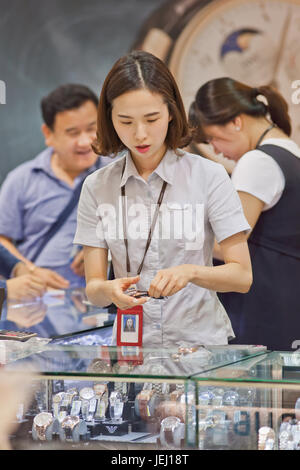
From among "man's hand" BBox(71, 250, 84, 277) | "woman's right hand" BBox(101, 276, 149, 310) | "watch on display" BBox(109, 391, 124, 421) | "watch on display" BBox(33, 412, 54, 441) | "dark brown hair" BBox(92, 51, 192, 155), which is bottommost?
"watch on display" BBox(33, 412, 54, 441)

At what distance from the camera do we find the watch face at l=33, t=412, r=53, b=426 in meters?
1.80

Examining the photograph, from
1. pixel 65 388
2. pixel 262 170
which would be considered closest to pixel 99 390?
pixel 65 388

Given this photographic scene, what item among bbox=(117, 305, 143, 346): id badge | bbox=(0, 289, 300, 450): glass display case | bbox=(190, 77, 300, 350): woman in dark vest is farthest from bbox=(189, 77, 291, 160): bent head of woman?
bbox=(0, 289, 300, 450): glass display case

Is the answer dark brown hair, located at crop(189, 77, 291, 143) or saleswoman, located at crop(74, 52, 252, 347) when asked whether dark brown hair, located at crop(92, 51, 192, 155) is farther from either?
dark brown hair, located at crop(189, 77, 291, 143)

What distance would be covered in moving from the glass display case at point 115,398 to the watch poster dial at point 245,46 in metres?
2.50

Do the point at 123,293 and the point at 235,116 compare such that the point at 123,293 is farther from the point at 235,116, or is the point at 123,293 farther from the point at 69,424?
the point at 235,116

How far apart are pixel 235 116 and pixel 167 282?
172 centimetres

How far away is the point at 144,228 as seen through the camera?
2391 millimetres

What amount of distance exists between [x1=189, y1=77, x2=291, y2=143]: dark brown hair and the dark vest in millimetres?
300

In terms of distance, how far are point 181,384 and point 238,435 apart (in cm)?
18

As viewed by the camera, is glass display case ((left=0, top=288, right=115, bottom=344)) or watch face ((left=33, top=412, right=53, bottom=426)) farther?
glass display case ((left=0, top=288, right=115, bottom=344))

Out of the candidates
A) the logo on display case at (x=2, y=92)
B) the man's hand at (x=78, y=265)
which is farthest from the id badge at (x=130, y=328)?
the logo on display case at (x=2, y=92)

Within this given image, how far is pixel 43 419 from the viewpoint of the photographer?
1.81 meters

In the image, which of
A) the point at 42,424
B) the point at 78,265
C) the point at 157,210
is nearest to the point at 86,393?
the point at 42,424
